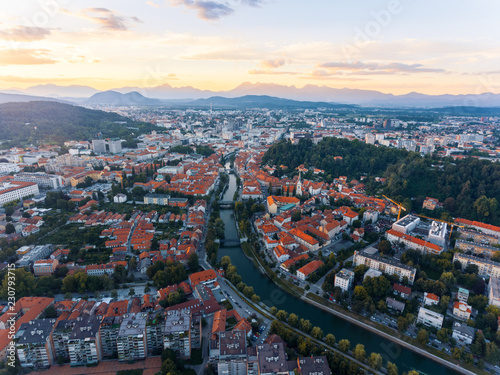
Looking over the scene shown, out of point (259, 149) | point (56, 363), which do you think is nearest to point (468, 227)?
point (56, 363)

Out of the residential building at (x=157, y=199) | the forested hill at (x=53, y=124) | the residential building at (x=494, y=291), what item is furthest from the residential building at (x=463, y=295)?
the forested hill at (x=53, y=124)

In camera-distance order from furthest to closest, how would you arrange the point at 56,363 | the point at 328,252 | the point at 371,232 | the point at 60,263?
the point at 371,232 < the point at 328,252 < the point at 60,263 < the point at 56,363

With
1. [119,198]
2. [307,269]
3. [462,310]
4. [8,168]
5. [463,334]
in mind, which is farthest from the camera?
[8,168]

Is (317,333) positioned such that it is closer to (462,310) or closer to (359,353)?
(359,353)

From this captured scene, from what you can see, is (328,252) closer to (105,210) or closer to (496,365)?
(496,365)

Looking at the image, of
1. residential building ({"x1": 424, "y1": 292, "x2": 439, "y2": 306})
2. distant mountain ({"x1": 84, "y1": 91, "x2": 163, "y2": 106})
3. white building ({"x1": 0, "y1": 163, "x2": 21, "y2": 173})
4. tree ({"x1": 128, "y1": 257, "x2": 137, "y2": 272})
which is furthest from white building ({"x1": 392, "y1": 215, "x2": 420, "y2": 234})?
distant mountain ({"x1": 84, "y1": 91, "x2": 163, "y2": 106})

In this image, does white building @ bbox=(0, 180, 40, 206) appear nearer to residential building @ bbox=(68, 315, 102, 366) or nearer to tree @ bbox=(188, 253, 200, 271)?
tree @ bbox=(188, 253, 200, 271)

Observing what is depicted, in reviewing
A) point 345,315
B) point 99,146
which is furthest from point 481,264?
point 99,146
